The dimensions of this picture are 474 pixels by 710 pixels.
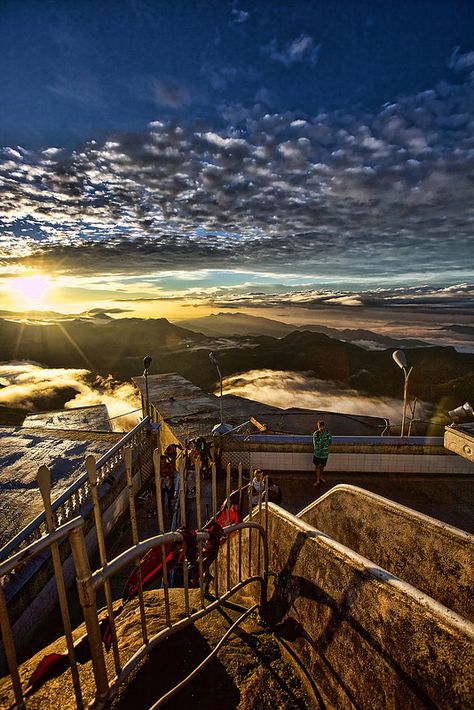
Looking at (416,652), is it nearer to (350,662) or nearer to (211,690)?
(350,662)

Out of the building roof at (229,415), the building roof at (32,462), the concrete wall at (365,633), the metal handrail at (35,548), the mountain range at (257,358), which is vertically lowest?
the mountain range at (257,358)

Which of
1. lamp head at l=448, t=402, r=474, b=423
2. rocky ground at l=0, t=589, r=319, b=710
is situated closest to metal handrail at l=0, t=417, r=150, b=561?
rocky ground at l=0, t=589, r=319, b=710

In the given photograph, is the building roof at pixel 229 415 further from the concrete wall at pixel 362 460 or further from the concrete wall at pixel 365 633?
the concrete wall at pixel 365 633

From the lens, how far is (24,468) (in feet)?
37.7

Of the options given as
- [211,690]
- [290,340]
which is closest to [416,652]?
[211,690]

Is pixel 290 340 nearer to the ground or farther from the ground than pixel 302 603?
nearer to the ground

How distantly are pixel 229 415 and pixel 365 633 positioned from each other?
16.6m

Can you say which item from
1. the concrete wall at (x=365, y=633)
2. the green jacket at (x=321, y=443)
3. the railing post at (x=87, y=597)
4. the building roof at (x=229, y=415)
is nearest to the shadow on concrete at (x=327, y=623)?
the concrete wall at (x=365, y=633)

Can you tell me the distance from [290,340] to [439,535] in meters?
194

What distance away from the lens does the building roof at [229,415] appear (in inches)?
664

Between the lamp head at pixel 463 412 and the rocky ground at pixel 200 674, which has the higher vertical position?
the rocky ground at pixel 200 674

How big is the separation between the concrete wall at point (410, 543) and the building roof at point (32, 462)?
25.2 feet

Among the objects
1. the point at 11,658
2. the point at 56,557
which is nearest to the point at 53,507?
the point at 11,658

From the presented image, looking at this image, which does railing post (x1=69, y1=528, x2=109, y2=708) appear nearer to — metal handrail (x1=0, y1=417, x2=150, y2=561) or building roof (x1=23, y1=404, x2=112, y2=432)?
metal handrail (x1=0, y1=417, x2=150, y2=561)
